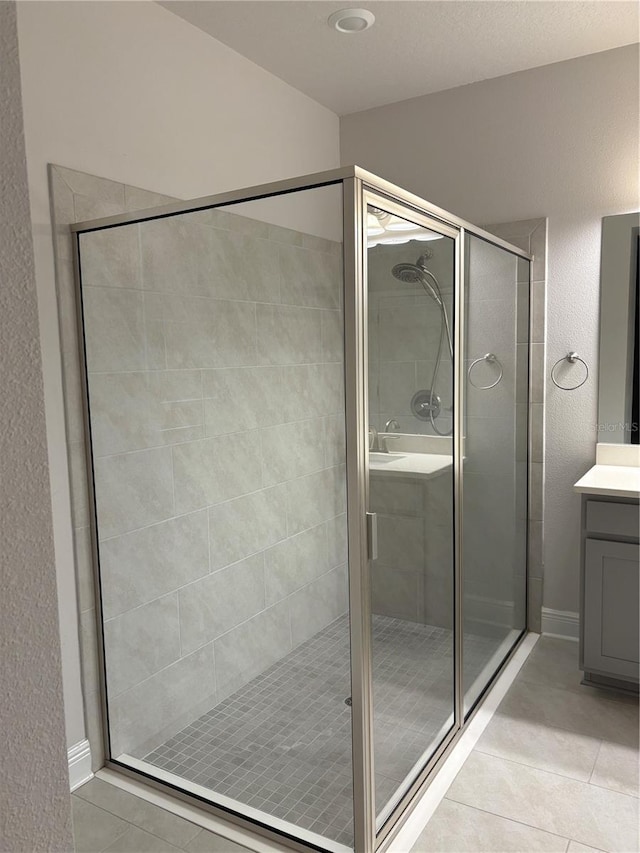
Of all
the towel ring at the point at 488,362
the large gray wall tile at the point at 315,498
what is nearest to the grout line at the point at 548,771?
the large gray wall tile at the point at 315,498

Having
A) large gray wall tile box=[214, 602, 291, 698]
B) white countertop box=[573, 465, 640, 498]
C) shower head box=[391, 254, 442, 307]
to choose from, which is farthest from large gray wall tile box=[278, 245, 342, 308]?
white countertop box=[573, 465, 640, 498]

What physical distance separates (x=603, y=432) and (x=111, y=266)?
215 centimetres

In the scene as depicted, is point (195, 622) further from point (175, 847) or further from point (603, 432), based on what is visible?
point (603, 432)

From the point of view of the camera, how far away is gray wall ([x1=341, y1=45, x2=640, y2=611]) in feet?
9.37

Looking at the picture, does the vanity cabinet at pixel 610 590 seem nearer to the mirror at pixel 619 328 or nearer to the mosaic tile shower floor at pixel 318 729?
the mirror at pixel 619 328

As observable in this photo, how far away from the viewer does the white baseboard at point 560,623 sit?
3.12 metres

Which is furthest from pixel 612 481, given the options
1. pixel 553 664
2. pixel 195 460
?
pixel 195 460

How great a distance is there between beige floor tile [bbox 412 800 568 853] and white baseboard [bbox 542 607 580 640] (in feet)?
4.33

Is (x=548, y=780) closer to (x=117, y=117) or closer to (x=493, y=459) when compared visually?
(x=493, y=459)

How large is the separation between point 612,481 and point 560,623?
0.88 metres

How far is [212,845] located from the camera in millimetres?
1908

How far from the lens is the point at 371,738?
180cm

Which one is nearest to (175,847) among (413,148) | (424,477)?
(424,477)

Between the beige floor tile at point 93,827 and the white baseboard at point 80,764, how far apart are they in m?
0.07
